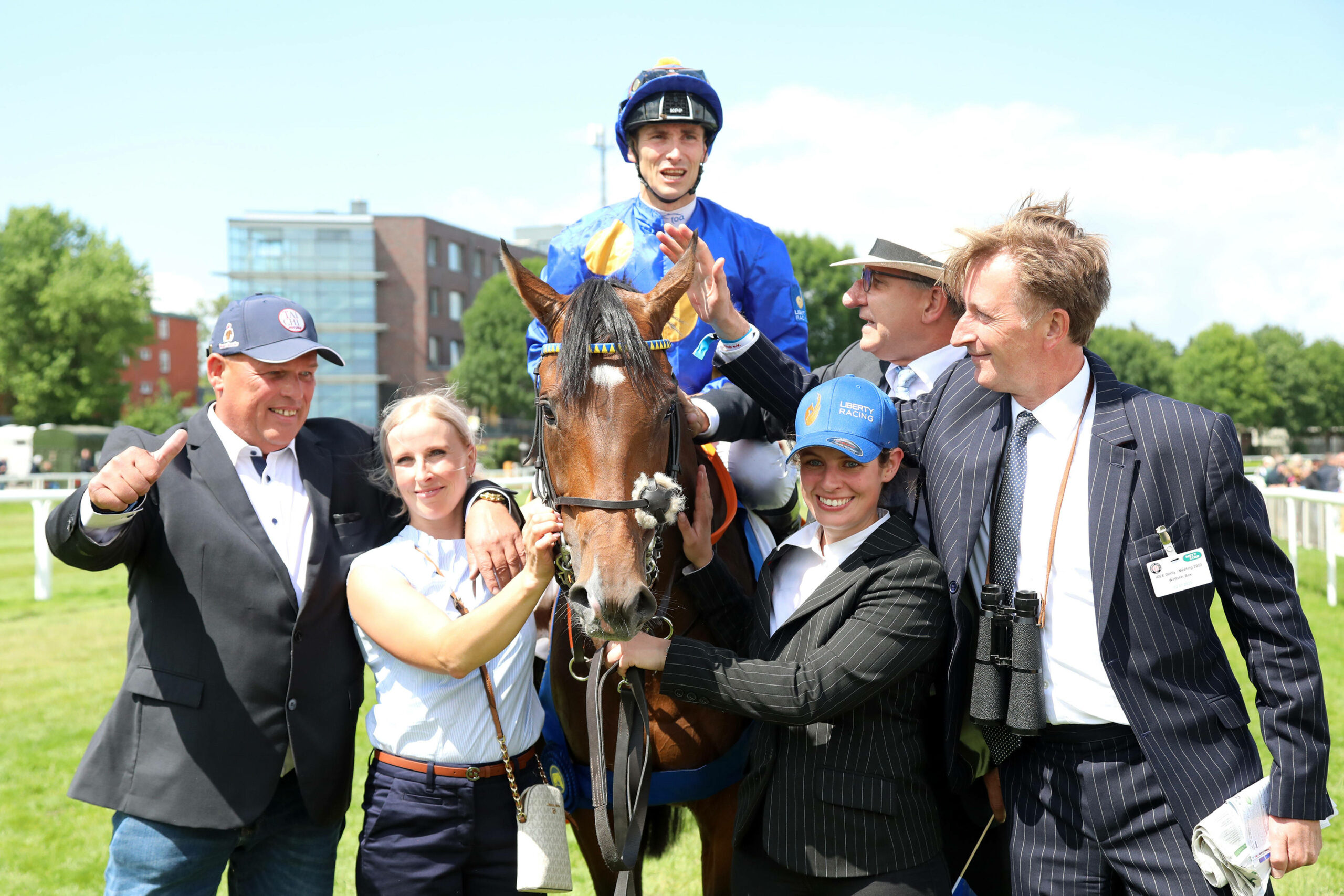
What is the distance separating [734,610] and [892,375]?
100 centimetres

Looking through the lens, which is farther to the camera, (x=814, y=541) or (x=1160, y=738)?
(x=814, y=541)

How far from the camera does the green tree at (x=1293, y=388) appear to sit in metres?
74.4

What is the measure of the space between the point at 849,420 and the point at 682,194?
155 centimetres

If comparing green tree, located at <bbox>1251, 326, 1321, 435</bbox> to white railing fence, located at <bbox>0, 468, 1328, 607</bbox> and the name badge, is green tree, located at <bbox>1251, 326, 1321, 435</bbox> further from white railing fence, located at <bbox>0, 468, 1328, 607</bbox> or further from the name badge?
the name badge

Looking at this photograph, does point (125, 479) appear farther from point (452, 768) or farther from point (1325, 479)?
point (1325, 479)

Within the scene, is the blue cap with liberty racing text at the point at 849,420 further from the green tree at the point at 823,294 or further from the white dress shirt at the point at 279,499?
the green tree at the point at 823,294

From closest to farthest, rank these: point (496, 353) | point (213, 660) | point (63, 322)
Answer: point (213, 660)
point (63, 322)
point (496, 353)

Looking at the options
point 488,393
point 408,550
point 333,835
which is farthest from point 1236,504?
point 488,393

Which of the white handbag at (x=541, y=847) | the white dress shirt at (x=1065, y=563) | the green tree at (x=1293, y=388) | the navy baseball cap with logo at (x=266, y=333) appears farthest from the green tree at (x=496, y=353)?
the green tree at (x=1293, y=388)

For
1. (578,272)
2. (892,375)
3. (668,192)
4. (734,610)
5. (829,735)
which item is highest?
(668,192)

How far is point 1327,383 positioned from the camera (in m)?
76.1

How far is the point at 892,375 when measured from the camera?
3.20m

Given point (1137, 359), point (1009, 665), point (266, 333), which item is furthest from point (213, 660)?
point (1137, 359)

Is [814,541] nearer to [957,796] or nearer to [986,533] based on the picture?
[986,533]
